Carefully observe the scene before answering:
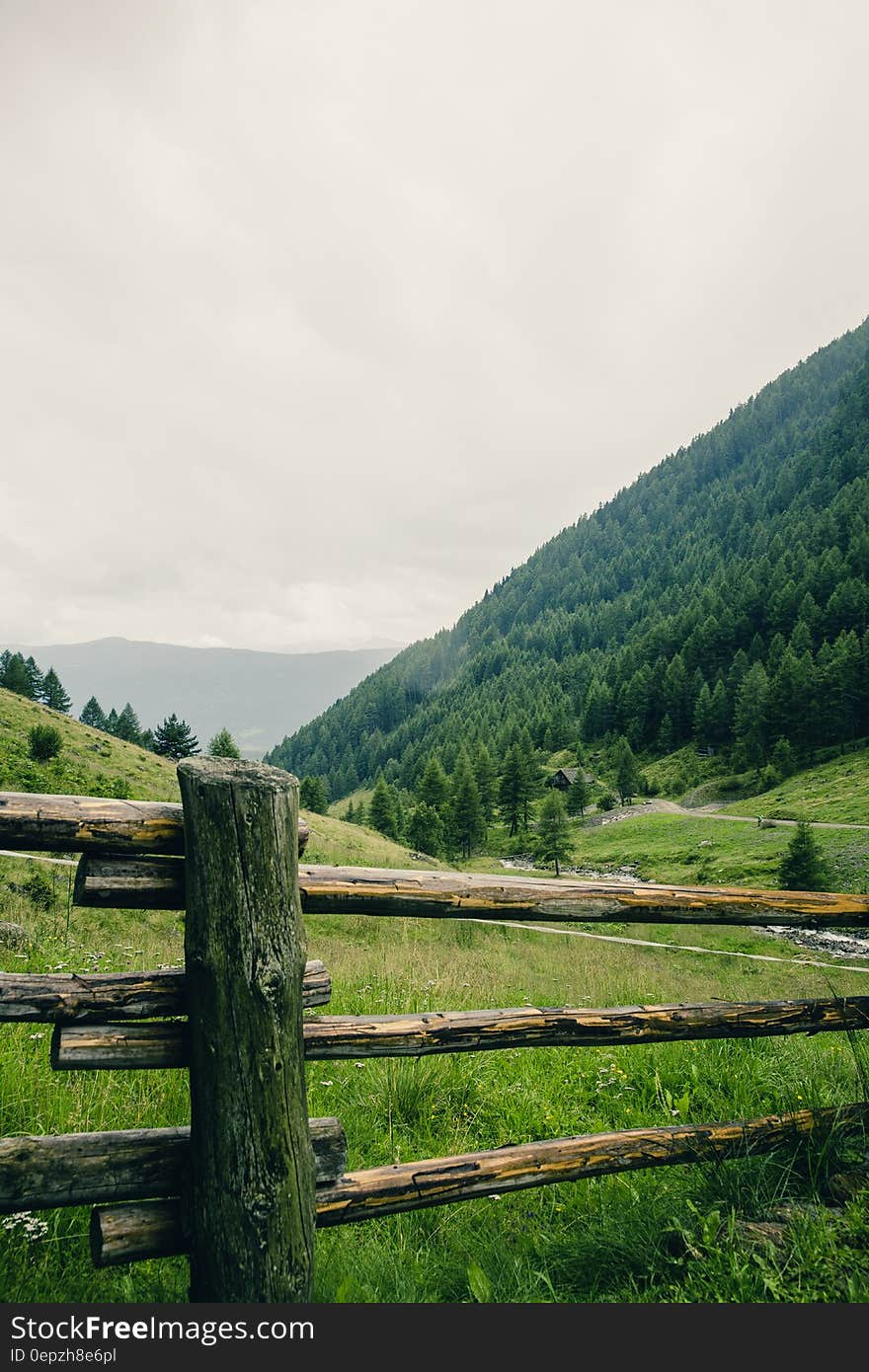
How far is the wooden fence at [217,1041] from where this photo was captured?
2414 millimetres

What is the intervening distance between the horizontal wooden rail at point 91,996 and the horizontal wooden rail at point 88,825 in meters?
0.36

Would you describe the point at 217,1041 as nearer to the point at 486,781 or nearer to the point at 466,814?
the point at 466,814

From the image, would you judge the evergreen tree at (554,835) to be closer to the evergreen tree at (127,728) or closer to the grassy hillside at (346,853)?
the grassy hillside at (346,853)

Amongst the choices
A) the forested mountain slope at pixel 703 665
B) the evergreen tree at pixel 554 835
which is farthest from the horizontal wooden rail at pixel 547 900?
the forested mountain slope at pixel 703 665

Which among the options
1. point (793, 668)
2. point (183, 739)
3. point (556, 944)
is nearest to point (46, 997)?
point (556, 944)

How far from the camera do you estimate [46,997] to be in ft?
8.19

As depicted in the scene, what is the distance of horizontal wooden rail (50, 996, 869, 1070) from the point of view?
8.42 feet

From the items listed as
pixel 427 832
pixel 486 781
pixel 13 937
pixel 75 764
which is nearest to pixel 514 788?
pixel 486 781

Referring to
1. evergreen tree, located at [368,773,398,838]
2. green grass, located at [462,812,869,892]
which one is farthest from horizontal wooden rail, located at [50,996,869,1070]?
evergreen tree, located at [368,773,398,838]

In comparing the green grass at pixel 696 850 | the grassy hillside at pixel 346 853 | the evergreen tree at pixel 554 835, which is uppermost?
the grassy hillside at pixel 346 853

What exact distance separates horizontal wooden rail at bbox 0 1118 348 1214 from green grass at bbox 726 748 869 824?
197ft

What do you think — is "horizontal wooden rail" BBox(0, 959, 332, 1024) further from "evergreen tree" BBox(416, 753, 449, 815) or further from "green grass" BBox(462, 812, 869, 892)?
"evergreen tree" BBox(416, 753, 449, 815)

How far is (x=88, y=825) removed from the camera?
8.23 feet

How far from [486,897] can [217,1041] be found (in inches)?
51.6
